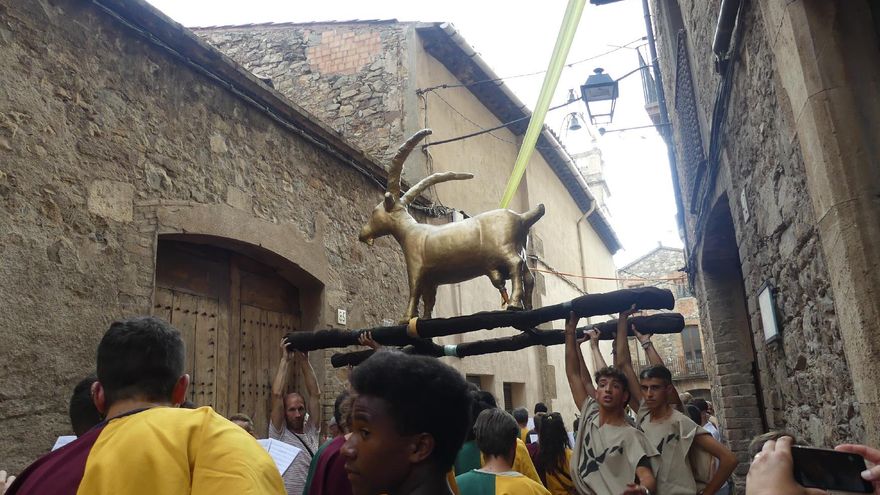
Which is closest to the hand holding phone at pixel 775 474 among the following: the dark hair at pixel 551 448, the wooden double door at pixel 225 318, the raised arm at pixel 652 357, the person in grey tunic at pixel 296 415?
the raised arm at pixel 652 357

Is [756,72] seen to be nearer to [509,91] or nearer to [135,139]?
[135,139]

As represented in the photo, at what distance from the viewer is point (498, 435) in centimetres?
288

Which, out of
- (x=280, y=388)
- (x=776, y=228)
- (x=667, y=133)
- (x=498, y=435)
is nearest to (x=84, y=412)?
(x=280, y=388)

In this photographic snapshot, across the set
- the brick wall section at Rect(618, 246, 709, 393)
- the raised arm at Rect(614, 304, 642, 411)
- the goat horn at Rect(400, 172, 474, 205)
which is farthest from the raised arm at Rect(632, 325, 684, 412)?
the brick wall section at Rect(618, 246, 709, 393)

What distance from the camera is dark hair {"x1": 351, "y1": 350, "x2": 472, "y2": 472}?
5.14 ft

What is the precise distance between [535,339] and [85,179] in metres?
3.16

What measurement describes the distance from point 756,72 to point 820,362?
60.9 inches

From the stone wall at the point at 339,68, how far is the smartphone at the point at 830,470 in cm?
886

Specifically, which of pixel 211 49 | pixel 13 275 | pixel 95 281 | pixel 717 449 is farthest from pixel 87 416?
pixel 211 49

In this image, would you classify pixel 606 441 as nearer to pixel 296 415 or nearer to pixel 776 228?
pixel 776 228

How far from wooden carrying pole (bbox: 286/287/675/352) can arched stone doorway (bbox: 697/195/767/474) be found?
446 centimetres

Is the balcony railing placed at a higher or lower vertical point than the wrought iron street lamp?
lower

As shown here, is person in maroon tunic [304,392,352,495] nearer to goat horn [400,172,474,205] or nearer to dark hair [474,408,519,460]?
dark hair [474,408,519,460]

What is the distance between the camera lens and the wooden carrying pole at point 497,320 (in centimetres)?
316
